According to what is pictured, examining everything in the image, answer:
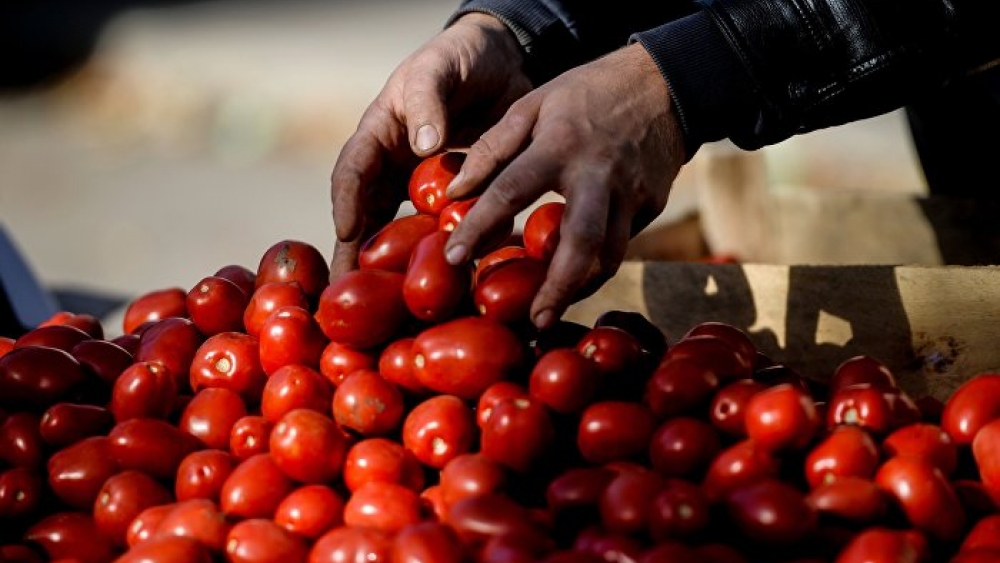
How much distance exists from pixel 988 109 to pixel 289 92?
688 centimetres

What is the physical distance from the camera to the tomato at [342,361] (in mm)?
1776

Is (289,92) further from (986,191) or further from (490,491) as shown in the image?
(490,491)

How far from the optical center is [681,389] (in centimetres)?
158

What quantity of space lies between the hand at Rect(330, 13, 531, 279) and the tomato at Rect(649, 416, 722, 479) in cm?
76

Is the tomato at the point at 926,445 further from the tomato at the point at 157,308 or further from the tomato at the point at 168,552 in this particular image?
the tomato at the point at 157,308

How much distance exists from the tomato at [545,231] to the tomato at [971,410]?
65 cm

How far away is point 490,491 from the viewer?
1.49 metres

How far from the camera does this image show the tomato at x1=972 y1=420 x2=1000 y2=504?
1553 mm

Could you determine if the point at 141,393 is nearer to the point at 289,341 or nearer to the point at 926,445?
the point at 289,341

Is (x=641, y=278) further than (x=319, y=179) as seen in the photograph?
No

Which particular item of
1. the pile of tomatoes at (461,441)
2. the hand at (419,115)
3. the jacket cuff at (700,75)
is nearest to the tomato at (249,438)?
the pile of tomatoes at (461,441)

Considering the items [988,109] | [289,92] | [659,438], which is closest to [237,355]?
[659,438]

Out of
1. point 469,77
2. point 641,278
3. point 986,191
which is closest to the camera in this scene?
point 469,77

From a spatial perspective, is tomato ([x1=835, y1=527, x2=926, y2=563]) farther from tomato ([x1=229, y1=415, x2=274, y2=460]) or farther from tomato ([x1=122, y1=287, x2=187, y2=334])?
tomato ([x1=122, y1=287, x2=187, y2=334])
